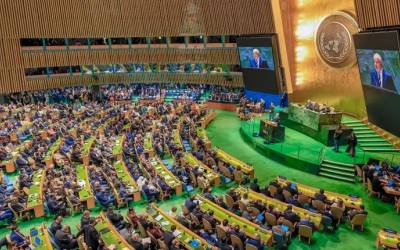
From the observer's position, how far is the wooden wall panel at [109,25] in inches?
1037

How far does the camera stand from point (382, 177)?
12383 mm

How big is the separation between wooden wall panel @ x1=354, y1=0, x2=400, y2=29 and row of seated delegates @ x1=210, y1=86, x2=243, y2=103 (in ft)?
43.8

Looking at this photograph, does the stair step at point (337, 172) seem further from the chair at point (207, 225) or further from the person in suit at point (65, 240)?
the person in suit at point (65, 240)

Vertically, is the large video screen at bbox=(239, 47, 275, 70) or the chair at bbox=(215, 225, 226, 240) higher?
the large video screen at bbox=(239, 47, 275, 70)

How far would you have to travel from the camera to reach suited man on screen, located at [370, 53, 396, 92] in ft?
42.5

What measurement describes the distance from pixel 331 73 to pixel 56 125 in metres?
13.9

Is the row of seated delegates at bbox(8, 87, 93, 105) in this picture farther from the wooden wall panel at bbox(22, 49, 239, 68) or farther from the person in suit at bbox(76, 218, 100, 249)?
the person in suit at bbox(76, 218, 100, 249)

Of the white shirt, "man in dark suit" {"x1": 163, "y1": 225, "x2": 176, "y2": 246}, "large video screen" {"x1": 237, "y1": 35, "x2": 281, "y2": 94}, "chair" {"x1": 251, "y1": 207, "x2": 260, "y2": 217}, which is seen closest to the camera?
"man in dark suit" {"x1": 163, "y1": 225, "x2": 176, "y2": 246}

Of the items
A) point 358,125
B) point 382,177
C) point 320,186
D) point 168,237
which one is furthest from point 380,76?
point 168,237

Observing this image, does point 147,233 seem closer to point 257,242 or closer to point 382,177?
point 257,242

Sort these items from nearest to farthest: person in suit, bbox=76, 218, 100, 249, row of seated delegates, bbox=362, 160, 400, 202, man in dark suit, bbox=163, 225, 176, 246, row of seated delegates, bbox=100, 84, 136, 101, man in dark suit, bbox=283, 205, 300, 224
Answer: man in dark suit, bbox=163, 225, 176, 246, person in suit, bbox=76, 218, 100, 249, man in dark suit, bbox=283, 205, 300, 224, row of seated delegates, bbox=362, 160, 400, 202, row of seated delegates, bbox=100, 84, 136, 101

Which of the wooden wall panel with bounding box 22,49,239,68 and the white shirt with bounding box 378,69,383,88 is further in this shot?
the wooden wall panel with bounding box 22,49,239,68

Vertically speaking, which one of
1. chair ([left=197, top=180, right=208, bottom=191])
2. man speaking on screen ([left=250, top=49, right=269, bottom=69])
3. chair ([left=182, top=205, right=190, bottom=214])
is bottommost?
chair ([left=182, top=205, right=190, bottom=214])

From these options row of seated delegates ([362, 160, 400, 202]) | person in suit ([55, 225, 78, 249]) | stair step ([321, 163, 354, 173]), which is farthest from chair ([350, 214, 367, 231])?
person in suit ([55, 225, 78, 249])
